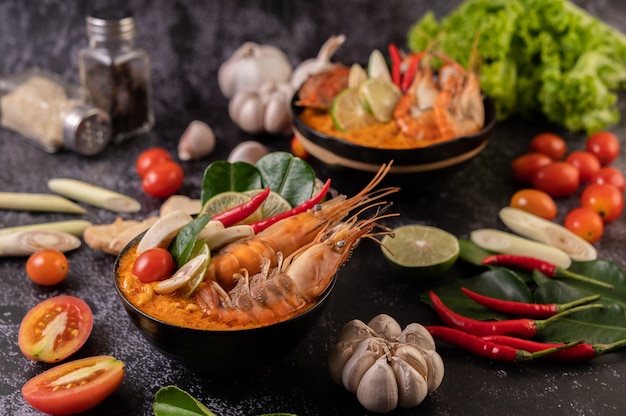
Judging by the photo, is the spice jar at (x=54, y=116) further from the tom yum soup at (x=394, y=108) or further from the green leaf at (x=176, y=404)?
the green leaf at (x=176, y=404)

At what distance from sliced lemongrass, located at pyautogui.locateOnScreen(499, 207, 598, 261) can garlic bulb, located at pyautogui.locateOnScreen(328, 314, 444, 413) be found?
840 millimetres

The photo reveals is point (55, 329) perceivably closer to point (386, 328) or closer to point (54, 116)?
point (386, 328)

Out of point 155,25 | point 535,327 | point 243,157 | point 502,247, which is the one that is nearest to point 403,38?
point 155,25

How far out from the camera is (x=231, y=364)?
6.03 feet

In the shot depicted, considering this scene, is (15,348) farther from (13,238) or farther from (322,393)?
(322,393)

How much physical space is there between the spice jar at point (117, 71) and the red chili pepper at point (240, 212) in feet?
4.67

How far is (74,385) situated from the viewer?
1868 mm

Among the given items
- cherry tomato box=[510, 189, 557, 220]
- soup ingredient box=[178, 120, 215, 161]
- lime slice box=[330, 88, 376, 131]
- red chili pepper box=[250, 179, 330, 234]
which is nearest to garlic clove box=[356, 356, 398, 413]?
red chili pepper box=[250, 179, 330, 234]

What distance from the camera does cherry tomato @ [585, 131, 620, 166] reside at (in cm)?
325

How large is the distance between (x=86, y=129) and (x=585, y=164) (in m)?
1.97

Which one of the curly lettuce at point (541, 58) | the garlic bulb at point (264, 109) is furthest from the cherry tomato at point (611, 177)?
the garlic bulb at point (264, 109)

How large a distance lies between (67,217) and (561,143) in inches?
77.4

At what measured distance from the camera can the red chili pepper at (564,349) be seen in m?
2.10

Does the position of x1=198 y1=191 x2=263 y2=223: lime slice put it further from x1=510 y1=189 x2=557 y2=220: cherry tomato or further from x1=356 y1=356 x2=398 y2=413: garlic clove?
x1=510 y1=189 x2=557 y2=220: cherry tomato
